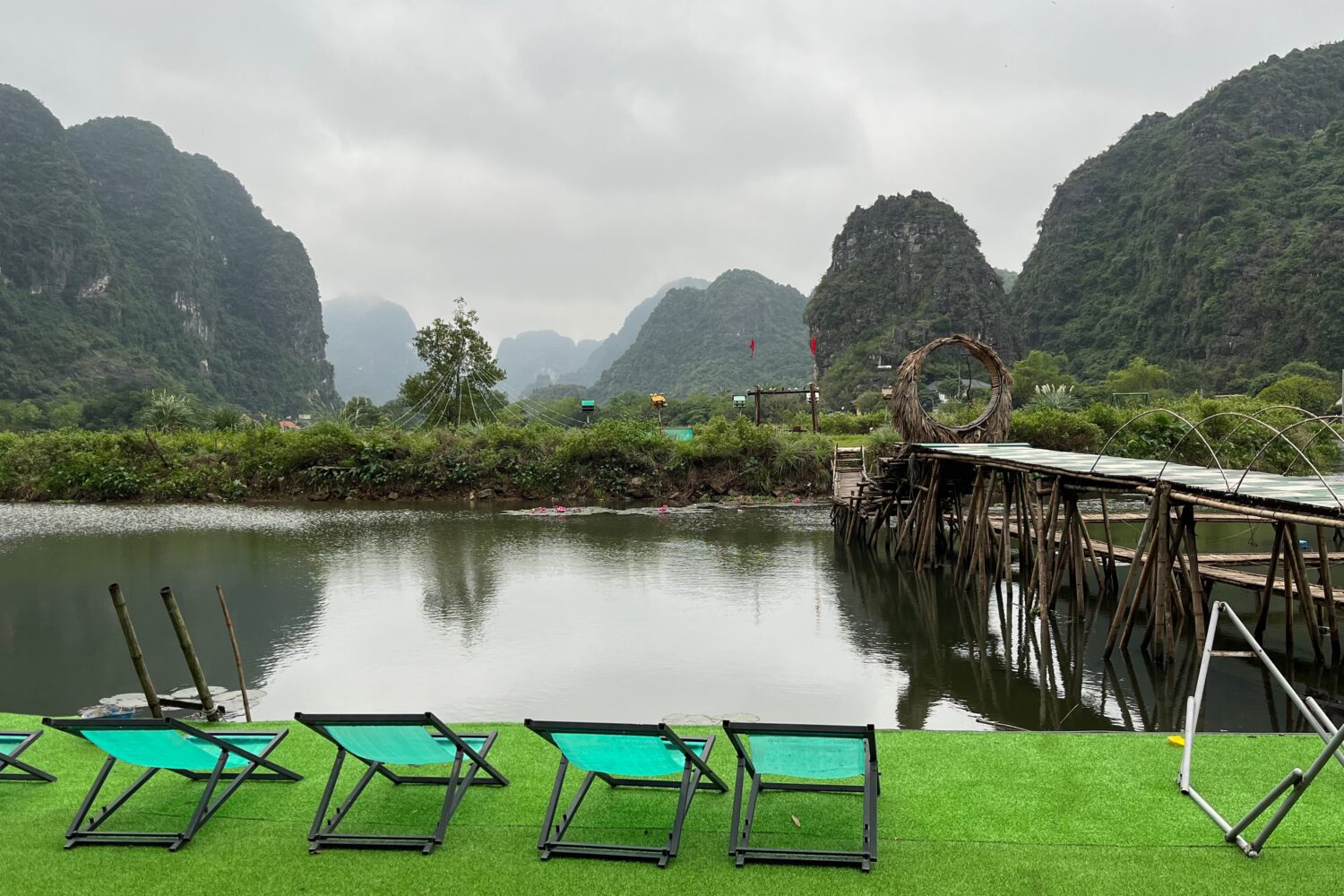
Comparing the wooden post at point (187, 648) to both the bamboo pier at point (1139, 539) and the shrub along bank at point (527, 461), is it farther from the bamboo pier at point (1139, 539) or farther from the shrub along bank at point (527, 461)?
the shrub along bank at point (527, 461)

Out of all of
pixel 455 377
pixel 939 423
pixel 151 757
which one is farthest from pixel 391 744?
pixel 455 377

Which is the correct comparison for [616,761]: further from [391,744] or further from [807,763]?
[391,744]

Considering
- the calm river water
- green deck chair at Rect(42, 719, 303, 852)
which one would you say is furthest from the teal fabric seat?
the calm river water

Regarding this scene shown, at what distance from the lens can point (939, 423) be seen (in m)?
13.8

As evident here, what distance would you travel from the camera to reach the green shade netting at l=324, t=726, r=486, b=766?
11.7 feet

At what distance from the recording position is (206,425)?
128 ft

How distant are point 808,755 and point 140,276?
93054mm

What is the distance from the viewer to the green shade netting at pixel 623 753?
11.3ft

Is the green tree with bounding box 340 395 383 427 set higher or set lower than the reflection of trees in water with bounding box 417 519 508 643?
higher

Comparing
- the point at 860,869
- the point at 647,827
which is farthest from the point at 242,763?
the point at 860,869

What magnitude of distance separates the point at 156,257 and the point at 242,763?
305ft

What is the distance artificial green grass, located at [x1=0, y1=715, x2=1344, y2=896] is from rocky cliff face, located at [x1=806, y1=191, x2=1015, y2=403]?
187 ft

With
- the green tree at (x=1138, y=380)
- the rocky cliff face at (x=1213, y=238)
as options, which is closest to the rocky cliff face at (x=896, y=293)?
the rocky cliff face at (x=1213, y=238)

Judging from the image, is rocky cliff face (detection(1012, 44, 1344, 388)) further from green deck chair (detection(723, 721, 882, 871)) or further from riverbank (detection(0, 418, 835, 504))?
green deck chair (detection(723, 721, 882, 871))
